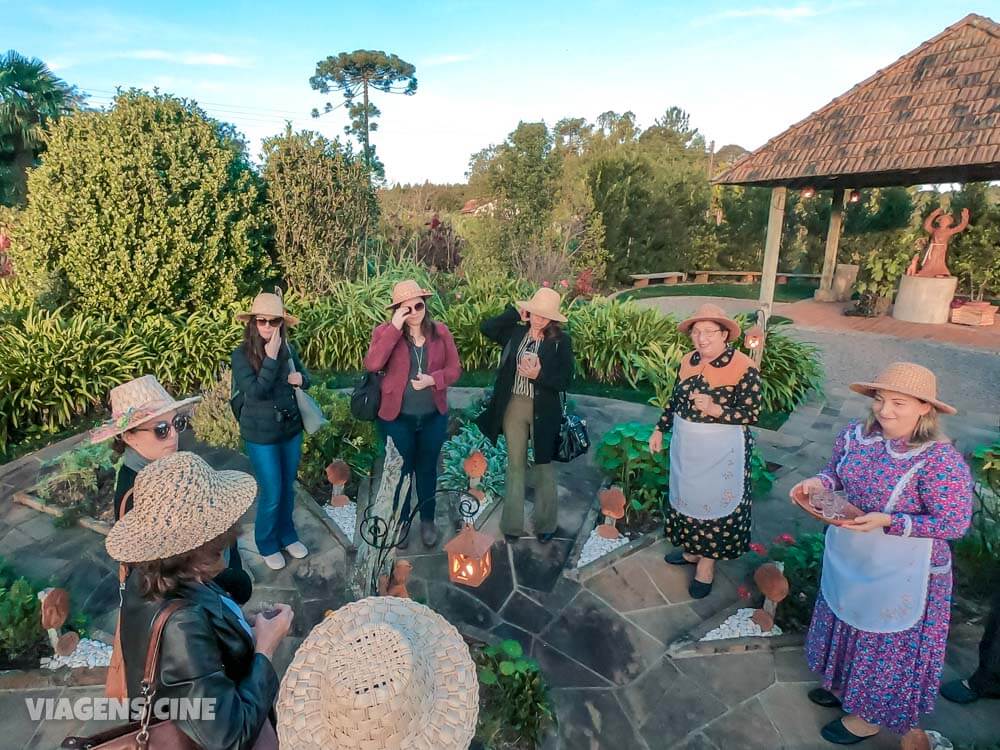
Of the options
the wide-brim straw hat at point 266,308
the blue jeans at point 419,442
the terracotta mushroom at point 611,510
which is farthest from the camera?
the terracotta mushroom at point 611,510

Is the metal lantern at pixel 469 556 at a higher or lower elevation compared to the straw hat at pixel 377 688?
lower

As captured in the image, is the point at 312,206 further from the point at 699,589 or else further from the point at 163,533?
the point at 163,533

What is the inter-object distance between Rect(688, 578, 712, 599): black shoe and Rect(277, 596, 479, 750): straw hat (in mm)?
2461

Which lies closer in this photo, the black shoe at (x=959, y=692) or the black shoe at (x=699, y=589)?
the black shoe at (x=959, y=692)

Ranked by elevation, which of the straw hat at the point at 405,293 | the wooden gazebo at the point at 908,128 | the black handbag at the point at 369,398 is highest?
the wooden gazebo at the point at 908,128

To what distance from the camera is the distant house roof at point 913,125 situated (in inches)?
316

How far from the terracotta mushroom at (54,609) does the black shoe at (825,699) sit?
12.0 feet

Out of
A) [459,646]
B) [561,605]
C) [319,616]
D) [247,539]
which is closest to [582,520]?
[561,605]

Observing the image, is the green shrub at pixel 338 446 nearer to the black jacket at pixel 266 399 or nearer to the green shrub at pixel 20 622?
the black jacket at pixel 266 399

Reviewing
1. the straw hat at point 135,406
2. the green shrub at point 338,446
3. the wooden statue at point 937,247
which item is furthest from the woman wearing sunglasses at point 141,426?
the wooden statue at point 937,247

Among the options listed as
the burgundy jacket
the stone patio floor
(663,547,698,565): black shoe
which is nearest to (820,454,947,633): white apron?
the stone patio floor

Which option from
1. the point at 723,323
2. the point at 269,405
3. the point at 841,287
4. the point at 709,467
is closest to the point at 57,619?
the point at 269,405

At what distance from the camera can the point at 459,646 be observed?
143 centimetres

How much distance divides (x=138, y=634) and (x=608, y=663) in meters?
2.33
